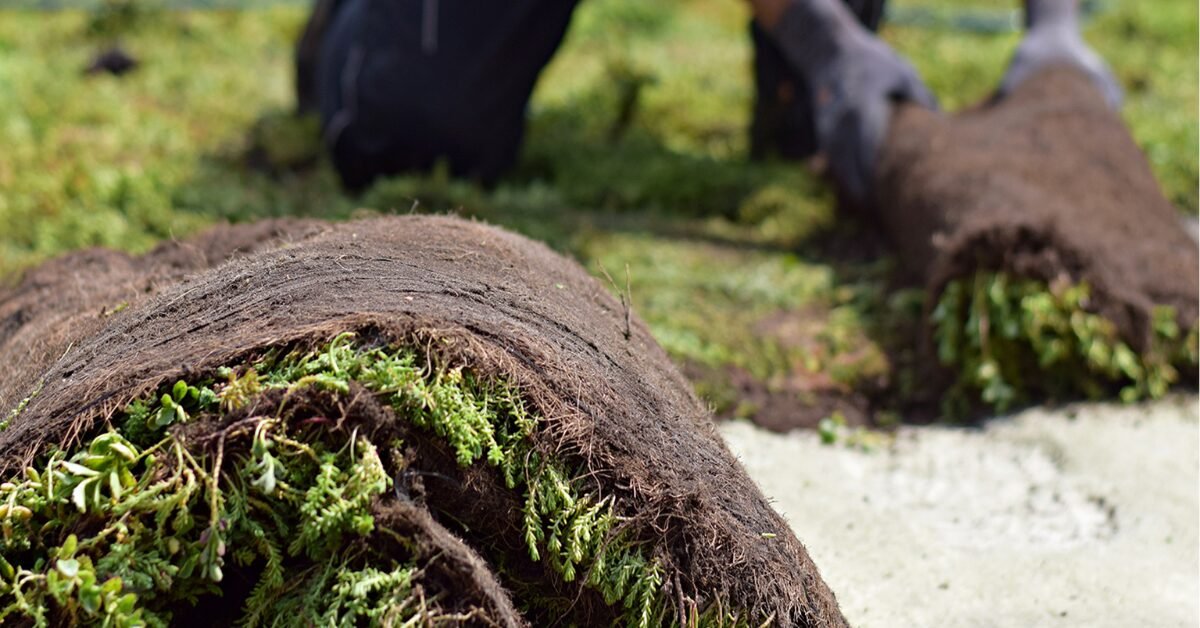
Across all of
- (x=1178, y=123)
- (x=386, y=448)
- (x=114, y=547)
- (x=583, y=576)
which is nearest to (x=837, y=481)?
(x=583, y=576)

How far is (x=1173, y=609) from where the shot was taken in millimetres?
3014

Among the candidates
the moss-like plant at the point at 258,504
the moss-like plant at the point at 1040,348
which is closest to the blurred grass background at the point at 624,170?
the moss-like plant at the point at 1040,348

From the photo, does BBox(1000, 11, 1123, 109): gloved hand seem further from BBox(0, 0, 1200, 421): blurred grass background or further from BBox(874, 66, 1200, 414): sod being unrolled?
BBox(874, 66, 1200, 414): sod being unrolled

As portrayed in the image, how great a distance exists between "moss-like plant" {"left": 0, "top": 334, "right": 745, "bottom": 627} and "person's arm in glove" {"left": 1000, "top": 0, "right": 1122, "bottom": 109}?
4919 mm

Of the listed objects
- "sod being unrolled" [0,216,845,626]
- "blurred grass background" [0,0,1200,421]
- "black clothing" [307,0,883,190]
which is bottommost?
"blurred grass background" [0,0,1200,421]

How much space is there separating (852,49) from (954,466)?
2628mm

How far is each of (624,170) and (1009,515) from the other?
3.77 m

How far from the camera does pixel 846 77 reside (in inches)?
233

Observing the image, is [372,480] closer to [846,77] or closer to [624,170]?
[846,77]

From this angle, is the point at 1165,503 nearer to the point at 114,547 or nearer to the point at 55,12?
the point at 114,547

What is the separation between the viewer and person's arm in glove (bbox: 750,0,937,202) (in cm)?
591

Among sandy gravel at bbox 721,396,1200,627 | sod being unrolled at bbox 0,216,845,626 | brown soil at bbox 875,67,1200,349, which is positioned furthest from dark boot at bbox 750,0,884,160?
sod being unrolled at bbox 0,216,845,626

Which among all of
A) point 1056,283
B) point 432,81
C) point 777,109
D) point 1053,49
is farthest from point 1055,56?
point 432,81

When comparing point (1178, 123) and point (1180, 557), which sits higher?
point (1180, 557)
